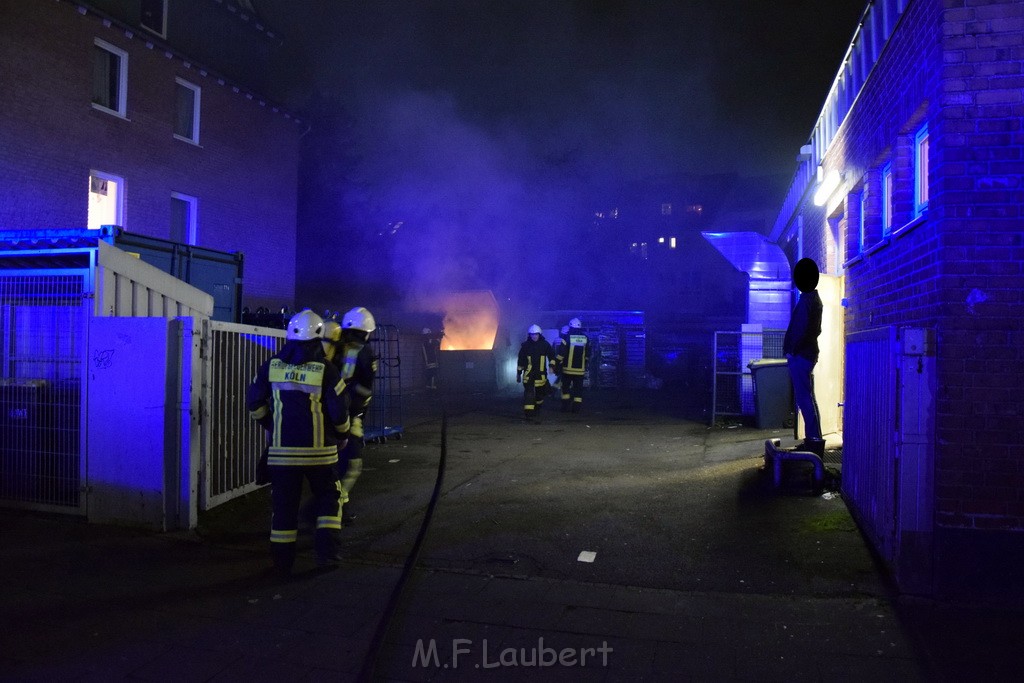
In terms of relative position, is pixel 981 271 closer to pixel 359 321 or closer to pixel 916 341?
pixel 916 341

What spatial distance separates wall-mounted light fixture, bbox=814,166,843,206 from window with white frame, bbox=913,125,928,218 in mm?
2355

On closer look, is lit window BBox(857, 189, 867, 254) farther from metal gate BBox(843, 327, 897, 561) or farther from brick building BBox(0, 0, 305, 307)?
brick building BBox(0, 0, 305, 307)

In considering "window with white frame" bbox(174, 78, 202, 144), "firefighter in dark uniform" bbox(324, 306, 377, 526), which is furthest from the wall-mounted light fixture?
"window with white frame" bbox(174, 78, 202, 144)

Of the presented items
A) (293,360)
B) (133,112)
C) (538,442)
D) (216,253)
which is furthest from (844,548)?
(133,112)

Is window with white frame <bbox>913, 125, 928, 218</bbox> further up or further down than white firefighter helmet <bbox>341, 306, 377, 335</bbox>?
further up

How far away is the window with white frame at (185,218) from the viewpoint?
15.2m

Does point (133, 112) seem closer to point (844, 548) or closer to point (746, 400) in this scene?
point (746, 400)

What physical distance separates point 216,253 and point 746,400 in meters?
8.67

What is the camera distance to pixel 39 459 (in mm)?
5680

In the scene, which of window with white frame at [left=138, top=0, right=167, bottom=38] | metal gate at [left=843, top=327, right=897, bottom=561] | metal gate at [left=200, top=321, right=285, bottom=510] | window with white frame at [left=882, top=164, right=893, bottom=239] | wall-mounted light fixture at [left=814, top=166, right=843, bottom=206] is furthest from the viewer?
window with white frame at [left=138, top=0, right=167, bottom=38]

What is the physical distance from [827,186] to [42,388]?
8.31m

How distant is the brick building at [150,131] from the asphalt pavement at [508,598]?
891cm

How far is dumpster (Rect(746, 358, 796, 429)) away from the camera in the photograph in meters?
9.80

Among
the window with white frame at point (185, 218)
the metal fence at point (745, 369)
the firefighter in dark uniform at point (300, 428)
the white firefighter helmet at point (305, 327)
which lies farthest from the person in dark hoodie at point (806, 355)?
the window with white frame at point (185, 218)
